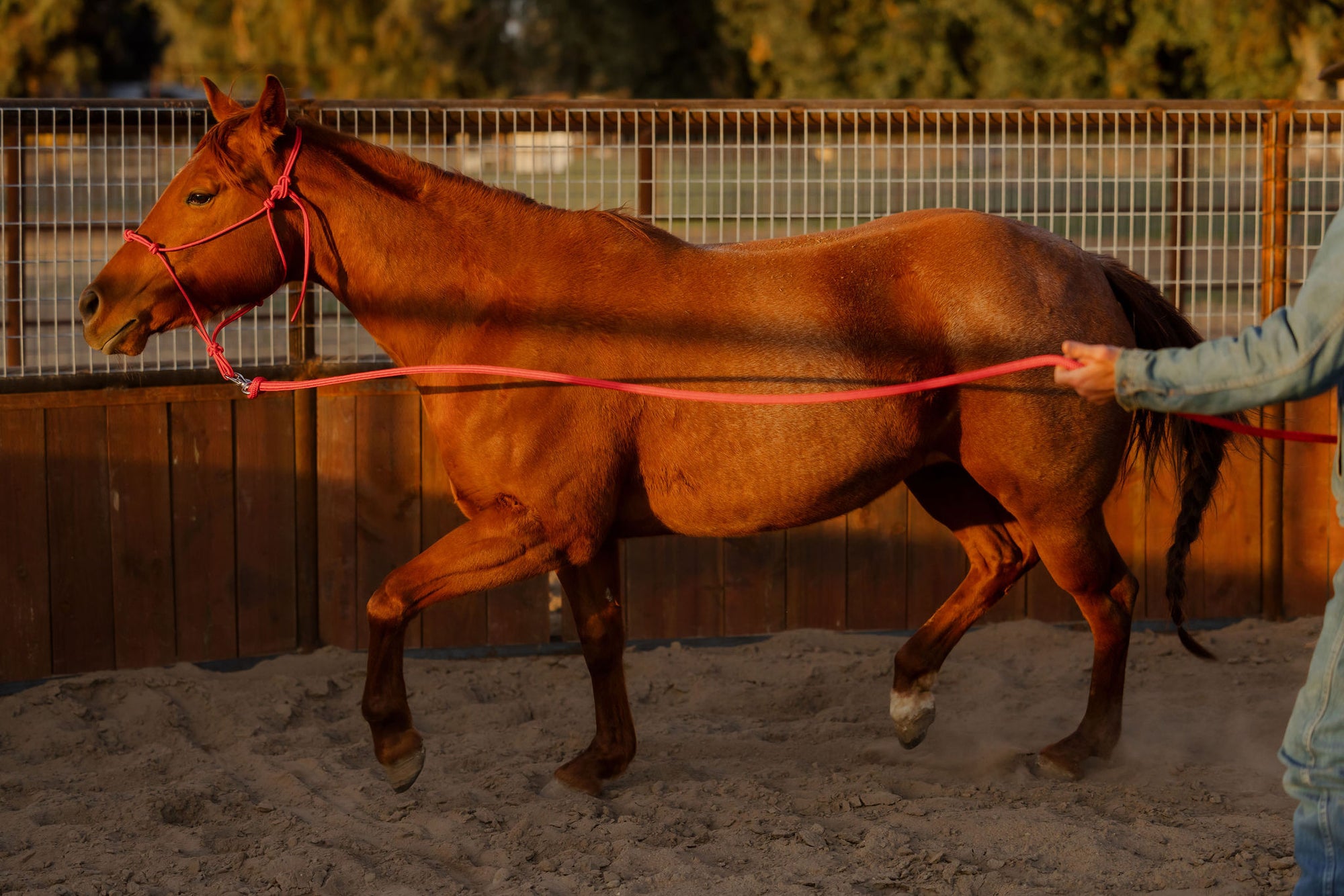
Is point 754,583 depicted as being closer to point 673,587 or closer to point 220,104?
point 673,587

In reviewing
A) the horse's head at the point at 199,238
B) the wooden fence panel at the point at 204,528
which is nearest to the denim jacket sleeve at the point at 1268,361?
the horse's head at the point at 199,238

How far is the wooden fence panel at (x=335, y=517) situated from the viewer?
5.84 m

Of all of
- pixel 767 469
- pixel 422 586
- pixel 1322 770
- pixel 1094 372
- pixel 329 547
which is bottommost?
pixel 329 547

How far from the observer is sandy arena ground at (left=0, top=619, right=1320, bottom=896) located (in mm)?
3578

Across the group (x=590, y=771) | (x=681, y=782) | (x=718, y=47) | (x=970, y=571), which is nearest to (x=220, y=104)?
(x=590, y=771)

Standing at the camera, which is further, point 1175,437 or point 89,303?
point 1175,437

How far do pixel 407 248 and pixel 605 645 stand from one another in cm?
150

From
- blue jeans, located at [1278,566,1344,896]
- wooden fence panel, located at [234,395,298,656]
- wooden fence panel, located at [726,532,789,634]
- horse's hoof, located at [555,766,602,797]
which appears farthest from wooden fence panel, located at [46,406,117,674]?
blue jeans, located at [1278,566,1344,896]

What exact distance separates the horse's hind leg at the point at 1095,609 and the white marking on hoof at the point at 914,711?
411 mm

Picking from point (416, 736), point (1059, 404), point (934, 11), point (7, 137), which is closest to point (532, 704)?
point (416, 736)

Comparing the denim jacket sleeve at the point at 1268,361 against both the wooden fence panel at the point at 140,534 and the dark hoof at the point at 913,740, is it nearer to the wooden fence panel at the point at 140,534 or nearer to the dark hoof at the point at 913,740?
the dark hoof at the point at 913,740

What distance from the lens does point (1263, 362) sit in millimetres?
2408

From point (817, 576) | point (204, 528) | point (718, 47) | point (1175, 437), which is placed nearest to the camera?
point (1175, 437)

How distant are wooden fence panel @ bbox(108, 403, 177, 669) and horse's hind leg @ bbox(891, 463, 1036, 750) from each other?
314 centimetres
